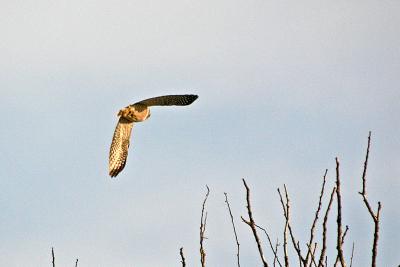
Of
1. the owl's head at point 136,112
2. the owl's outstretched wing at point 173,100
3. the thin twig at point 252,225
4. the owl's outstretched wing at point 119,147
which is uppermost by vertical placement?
the owl's outstretched wing at point 173,100

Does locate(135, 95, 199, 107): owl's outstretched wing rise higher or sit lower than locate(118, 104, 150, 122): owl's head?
higher

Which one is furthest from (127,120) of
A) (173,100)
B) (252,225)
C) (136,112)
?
(252,225)

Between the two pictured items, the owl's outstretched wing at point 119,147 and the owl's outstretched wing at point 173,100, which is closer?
the owl's outstretched wing at point 173,100

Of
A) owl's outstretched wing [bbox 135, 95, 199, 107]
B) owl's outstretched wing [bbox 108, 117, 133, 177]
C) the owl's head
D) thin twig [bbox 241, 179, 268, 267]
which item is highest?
owl's outstretched wing [bbox 135, 95, 199, 107]

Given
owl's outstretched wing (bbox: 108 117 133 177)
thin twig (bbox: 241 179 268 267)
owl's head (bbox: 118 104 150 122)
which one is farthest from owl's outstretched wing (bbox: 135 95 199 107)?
thin twig (bbox: 241 179 268 267)

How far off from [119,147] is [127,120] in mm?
756

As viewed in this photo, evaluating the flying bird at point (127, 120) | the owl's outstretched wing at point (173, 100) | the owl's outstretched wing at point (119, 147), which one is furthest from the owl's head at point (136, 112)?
the owl's outstretched wing at point (119, 147)

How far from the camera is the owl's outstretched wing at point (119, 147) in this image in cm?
1187

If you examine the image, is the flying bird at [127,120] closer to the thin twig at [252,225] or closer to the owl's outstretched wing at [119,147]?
A: the owl's outstretched wing at [119,147]

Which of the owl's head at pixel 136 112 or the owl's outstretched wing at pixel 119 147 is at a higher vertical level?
the owl's head at pixel 136 112

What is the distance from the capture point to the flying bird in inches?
405

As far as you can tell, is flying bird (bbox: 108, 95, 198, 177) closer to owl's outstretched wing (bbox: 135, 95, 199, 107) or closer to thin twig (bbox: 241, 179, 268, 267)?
owl's outstretched wing (bbox: 135, 95, 199, 107)

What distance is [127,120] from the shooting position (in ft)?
38.1

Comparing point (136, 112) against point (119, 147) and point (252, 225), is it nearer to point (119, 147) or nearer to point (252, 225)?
point (119, 147)
